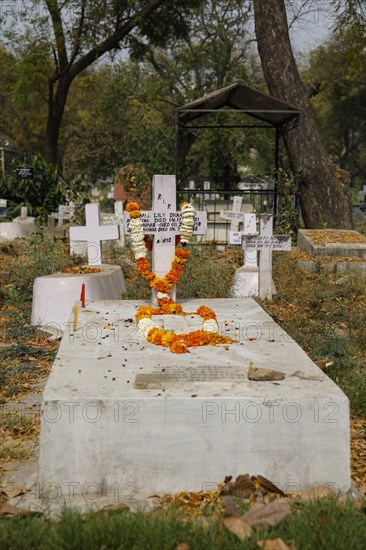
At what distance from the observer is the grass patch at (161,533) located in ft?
9.74

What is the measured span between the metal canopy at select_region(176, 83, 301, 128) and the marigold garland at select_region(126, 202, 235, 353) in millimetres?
7163

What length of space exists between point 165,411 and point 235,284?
19.2 ft

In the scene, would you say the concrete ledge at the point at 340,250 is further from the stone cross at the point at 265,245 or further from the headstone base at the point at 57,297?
the headstone base at the point at 57,297

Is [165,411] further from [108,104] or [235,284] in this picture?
[108,104]

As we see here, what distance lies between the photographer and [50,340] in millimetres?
7297

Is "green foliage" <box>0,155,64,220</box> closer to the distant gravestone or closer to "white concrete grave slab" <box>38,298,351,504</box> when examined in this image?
the distant gravestone

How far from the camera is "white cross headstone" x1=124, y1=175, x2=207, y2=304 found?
647 centimetres

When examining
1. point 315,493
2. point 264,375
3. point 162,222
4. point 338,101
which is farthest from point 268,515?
point 338,101

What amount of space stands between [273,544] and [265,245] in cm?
658

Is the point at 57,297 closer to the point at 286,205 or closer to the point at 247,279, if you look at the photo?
the point at 247,279

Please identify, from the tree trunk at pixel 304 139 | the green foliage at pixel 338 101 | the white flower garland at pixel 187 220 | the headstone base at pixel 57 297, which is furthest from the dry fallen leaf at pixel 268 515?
the green foliage at pixel 338 101

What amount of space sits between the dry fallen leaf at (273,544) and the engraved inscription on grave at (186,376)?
1.21 meters

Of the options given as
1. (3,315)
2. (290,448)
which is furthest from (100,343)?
(3,315)

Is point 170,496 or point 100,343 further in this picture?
point 100,343
